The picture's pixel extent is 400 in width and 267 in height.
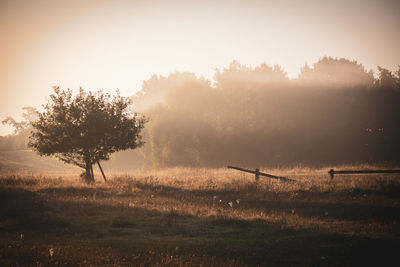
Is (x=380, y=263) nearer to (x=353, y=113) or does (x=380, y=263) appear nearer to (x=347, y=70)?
(x=353, y=113)

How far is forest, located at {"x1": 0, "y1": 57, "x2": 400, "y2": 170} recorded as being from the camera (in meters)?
48.4

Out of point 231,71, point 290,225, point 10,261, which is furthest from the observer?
point 231,71

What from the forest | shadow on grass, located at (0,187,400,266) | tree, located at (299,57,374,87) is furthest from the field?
tree, located at (299,57,374,87)

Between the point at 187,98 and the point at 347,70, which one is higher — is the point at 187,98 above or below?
below

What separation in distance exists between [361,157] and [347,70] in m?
18.8

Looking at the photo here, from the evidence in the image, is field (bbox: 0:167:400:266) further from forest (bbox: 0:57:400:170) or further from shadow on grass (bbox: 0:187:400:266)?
forest (bbox: 0:57:400:170)

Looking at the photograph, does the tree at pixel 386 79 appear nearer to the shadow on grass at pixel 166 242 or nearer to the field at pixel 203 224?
the field at pixel 203 224

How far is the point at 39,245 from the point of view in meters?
8.66

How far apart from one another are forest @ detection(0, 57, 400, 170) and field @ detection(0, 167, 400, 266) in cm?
2803

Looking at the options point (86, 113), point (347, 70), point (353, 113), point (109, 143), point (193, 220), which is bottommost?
point (193, 220)

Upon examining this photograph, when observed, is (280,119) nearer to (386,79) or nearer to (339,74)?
(339,74)

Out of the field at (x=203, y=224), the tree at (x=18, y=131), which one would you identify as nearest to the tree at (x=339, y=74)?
the field at (x=203, y=224)

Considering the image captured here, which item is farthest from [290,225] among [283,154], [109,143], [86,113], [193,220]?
[283,154]

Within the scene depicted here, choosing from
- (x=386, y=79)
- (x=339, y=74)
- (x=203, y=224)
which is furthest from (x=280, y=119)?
(x=203, y=224)
